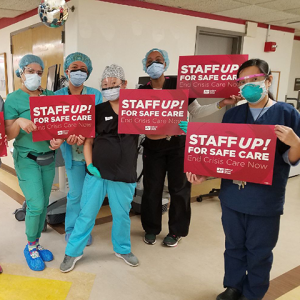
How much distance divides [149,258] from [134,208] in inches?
34.7

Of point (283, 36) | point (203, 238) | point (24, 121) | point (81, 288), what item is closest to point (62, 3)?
point (24, 121)

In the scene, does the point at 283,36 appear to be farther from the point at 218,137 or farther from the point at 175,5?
the point at 218,137

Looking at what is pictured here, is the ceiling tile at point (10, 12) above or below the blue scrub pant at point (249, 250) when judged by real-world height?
above

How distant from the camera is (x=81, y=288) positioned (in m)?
2.07

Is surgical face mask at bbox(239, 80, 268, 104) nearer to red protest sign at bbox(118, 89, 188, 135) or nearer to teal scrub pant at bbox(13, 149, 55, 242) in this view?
red protest sign at bbox(118, 89, 188, 135)

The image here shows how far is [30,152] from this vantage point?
2131 mm

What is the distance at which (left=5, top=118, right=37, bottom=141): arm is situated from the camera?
76.2 inches

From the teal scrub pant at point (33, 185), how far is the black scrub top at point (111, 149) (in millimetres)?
417

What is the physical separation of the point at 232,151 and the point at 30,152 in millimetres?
1406

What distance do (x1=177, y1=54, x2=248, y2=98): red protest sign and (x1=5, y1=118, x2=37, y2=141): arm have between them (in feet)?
3.61

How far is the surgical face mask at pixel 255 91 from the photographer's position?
62.3 inches

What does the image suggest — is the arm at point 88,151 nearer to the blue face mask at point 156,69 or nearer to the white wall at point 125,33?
the blue face mask at point 156,69

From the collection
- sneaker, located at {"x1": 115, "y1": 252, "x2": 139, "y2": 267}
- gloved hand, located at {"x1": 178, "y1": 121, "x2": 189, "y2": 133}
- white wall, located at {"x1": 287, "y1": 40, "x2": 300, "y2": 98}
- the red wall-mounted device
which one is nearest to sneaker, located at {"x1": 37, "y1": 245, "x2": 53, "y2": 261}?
sneaker, located at {"x1": 115, "y1": 252, "x2": 139, "y2": 267}

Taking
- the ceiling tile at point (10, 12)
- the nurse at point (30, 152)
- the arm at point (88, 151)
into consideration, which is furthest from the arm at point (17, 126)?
the ceiling tile at point (10, 12)
